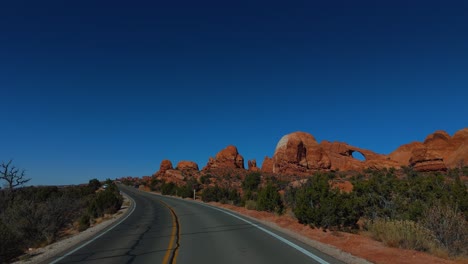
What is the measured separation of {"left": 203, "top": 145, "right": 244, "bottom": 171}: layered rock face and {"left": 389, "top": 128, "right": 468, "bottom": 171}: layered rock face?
144 ft

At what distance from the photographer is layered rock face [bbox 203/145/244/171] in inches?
3939

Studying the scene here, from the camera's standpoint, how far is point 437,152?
6138 centimetres

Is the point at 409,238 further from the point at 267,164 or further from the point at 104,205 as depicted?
the point at 267,164

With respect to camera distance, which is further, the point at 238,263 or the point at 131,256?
the point at 131,256

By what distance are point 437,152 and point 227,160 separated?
56.1m

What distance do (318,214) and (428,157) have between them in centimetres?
4874

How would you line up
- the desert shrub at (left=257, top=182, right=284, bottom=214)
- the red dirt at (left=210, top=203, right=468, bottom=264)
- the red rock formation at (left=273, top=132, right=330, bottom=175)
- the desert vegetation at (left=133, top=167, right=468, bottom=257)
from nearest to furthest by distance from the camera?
the red dirt at (left=210, top=203, right=468, bottom=264) < the desert vegetation at (left=133, top=167, right=468, bottom=257) < the desert shrub at (left=257, top=182, right=284, bottom=214) < the red rock formation at (left=273, top=132, right=330, bottom=175)

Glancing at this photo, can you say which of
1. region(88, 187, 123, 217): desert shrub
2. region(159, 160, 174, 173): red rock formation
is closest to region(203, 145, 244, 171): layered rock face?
region(159, 160, 174, 173): red rock formation

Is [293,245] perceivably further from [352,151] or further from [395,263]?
[352,151]

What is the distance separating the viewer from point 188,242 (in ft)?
38.8

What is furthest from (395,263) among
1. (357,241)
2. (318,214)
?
(318,214)

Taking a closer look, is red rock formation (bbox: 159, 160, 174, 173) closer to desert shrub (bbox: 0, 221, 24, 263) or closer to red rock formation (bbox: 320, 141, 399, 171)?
red rock formation (bbox: 320, 141, 399, 171)

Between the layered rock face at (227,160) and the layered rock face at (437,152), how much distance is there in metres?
44.0

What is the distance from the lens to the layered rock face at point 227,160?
100062mm
